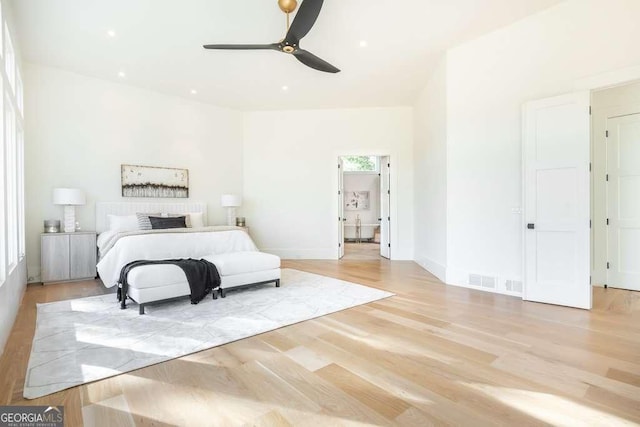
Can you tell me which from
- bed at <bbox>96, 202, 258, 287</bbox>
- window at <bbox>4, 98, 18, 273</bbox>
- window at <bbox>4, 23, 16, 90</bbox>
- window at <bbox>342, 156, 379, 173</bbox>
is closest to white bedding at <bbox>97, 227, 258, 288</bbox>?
bed at <bbox>96, 202, 258, 287</bbox>

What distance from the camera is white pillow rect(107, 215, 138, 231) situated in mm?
5129

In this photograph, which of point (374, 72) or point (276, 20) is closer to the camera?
point (276, 20)

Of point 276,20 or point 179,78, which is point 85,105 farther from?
point 276,20

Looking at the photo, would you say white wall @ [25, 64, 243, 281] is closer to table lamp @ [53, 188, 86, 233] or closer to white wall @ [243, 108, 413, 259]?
table lamp @ [53, 188, 86, 233]

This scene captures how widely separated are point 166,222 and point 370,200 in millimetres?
7280

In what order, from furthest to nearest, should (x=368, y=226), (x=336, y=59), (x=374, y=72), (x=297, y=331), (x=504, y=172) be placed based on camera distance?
(x=368, y=226) → (x=374, y=72) → (x=336, y=59) → (x=504, y=172) → (x=297, y=331)

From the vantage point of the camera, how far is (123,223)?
518 cm

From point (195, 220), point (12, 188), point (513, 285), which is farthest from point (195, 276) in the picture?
point (513, 285)

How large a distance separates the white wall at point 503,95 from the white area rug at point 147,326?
149cm

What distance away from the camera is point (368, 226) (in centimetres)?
1104

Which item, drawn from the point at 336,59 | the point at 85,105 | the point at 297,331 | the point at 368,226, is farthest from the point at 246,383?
the point at 368,226

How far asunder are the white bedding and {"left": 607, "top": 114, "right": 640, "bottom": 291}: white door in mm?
5213

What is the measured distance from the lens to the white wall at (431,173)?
189 inches

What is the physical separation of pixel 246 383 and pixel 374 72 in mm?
4884
